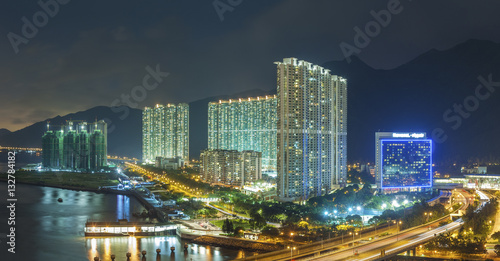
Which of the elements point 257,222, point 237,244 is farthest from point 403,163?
point 237,244

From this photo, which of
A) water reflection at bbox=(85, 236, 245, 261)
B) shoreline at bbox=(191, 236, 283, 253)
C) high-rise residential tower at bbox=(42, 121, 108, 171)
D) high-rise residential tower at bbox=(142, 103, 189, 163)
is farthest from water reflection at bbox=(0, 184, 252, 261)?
high-rise residential tower at bbox=(142, 103, 189, 163)

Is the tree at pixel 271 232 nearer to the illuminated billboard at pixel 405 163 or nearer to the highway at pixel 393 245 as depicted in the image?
the highway at pixel 393 245

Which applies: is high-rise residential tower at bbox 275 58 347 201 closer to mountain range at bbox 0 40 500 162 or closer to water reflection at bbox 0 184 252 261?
water reflection at bbox 0 184 252 261

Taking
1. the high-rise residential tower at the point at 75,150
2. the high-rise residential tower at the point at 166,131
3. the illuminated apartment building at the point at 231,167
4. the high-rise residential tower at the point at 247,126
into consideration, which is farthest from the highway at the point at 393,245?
the high-rise residential tower at the point at 75,150

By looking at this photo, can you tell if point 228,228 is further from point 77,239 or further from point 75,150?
point 75,150

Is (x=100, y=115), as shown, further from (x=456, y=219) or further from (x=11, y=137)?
(x=456, y=219)
